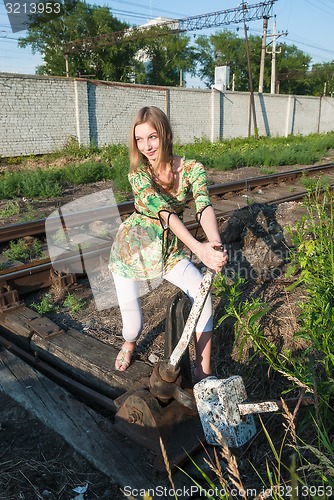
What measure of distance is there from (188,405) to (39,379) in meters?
1.16

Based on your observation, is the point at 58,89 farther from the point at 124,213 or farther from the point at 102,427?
the point at 102,427

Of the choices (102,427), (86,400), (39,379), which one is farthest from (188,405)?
(39,379)

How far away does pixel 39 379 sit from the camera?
2.91 m

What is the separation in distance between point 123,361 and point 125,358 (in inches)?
0.9

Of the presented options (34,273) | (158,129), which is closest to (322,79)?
(34,273)

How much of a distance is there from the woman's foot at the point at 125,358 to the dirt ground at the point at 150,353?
0.79ft

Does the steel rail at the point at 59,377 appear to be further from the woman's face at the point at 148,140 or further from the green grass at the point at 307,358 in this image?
the woman's face at the point at 148,140

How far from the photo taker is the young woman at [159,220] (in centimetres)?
252

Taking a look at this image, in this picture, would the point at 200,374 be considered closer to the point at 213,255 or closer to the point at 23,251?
the point at 213,255

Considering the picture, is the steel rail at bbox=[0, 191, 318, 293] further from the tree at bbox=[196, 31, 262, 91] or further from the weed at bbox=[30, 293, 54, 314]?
the tree at bbox=[196, 31, 262, 91]

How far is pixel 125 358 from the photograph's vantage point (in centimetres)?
298

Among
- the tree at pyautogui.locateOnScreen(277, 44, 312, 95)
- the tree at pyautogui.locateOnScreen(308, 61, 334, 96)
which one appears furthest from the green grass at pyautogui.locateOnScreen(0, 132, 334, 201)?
the tree at pyautogui.locateOnScreen(277, 44, 312, 95)

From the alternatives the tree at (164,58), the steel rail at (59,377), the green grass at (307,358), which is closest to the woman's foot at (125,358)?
the steel rail at (59,377)

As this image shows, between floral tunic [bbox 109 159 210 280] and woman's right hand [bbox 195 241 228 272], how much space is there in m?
0.41
